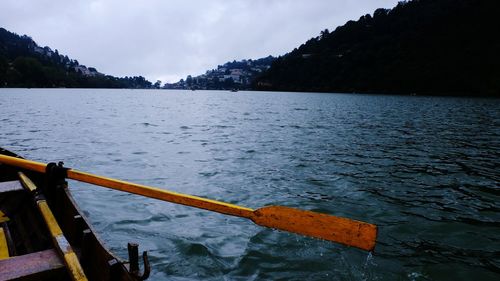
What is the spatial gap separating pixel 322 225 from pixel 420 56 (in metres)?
150

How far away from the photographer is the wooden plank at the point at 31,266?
371 centimetres

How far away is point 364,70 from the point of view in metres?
A: 153

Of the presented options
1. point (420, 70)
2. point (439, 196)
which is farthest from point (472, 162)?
point (420, 70)

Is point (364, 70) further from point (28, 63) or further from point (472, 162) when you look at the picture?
point (28, 63)

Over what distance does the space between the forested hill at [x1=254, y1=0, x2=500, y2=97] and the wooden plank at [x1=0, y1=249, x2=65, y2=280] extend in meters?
121

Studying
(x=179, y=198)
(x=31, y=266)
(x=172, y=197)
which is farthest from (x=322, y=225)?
(x=31, y=266)

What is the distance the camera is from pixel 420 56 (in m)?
134

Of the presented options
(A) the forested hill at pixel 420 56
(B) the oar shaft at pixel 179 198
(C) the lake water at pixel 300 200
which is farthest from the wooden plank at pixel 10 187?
(A) the forested hill at pixel 420 56

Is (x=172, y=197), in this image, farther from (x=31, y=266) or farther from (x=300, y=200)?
(x=300, y=200)

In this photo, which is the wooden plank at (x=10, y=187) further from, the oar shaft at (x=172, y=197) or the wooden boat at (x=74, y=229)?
the oar shaft at (x=172, y=197)

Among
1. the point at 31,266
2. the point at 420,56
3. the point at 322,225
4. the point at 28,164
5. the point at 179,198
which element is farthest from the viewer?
the point at 420,56

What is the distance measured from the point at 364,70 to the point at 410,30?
29.0 m

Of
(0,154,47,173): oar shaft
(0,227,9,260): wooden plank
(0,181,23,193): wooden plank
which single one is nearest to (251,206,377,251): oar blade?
(0,227,9,260): wooden plank

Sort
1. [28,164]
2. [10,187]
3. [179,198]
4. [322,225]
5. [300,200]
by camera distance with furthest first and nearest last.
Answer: [300,200], [10,187], [28,164], [179,198], [322,225]
